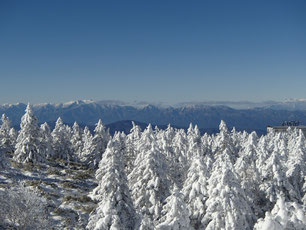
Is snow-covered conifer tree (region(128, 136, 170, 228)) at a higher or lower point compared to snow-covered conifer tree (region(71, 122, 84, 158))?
higher

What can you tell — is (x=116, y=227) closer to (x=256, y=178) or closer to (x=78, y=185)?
(x=256, y=178)

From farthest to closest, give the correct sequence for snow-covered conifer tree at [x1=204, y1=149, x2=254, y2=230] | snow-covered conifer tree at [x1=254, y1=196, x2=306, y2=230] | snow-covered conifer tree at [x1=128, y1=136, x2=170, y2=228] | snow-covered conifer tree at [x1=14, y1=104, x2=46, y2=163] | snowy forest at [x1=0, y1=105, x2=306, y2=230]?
snow-covered conifer tree at [x1=14, y1=104, x2=46, y2=163] → snow-covered conifer tree at [x1=128, y1=136, x2=170, y2=228] → snow-covered conifer tree at [x1=204, y1=149, x2=254, y2=230] → snowy forest at [x1=0, y1=105, x2=306, y2=230] → snow-covered conifer tree at [x1=254, y1=196, x2=306, y2=230]

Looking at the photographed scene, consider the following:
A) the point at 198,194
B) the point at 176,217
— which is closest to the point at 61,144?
the point at 198,194

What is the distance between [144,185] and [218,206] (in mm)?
8908

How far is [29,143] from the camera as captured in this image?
54.1m

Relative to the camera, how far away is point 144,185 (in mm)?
27828

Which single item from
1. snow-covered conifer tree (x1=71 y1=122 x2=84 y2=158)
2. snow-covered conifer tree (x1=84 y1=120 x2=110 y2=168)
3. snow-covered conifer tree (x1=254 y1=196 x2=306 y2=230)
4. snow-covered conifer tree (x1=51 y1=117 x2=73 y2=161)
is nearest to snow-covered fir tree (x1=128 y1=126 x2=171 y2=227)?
snow-covered conifer tree (x1=254 y1=196 x2=306 y2=230)

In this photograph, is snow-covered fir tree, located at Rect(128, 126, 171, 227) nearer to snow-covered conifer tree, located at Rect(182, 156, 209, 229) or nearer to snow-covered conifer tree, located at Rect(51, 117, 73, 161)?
snow-covered conifer tree, located at Rect(182, 156, 209, 229)

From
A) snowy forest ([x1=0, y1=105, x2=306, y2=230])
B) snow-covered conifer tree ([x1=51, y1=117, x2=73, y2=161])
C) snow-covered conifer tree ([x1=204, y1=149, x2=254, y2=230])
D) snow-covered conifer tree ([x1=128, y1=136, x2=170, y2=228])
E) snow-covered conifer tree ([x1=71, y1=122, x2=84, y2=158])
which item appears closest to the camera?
snowy forest ([x1=0, y1=105, x2=306, y2=230])

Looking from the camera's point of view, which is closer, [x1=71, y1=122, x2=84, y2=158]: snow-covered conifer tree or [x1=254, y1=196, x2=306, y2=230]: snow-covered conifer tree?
[x1=254, y1=196, x2=306, y2=230]: snow-covered conifer tree

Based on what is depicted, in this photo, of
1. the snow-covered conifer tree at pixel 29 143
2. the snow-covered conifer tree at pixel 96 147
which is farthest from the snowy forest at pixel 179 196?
the snow-covered conifer tree at pixel 96 147

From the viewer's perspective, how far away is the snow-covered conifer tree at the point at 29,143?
54188mm

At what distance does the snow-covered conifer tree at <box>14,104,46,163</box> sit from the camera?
54.2 metres

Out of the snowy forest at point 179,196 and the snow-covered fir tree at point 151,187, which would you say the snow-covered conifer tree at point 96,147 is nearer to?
the snowy forest at point 179,196
